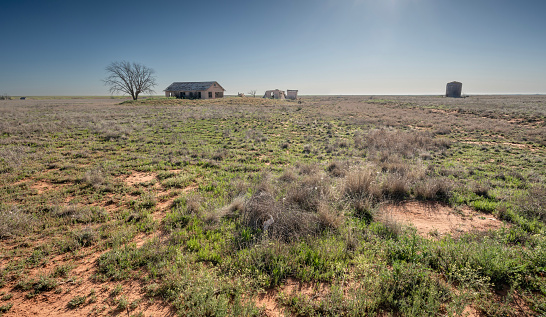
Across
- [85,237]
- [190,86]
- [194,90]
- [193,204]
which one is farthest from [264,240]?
[190,86]

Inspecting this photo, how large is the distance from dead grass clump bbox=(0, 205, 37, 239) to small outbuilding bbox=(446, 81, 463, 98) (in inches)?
4093

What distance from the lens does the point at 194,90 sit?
55156 millimetres

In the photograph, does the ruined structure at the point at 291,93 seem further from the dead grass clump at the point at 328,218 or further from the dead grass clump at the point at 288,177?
the dead grass clump at the point at 328,218

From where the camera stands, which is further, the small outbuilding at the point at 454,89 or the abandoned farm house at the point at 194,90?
the small outbuilding at the point at 454,89

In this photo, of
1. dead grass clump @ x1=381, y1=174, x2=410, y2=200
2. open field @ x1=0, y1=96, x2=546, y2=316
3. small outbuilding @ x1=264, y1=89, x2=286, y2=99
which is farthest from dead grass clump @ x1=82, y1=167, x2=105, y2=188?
small outbuilding @ x1=264, y1=89, x2=286, y2=99

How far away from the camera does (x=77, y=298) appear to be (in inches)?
130

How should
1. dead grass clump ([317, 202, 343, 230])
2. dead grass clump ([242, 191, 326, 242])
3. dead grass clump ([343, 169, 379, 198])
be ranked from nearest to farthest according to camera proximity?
dead grass clump ([242, 191, 326, 242]) → dead grass clump ([317, 202, 343, 230]) → dead grass clump ([343, 169, 379, 198])

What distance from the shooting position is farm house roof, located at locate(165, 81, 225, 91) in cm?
5556

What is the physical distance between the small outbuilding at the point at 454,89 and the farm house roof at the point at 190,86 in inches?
3135

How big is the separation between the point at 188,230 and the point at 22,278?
251 cm

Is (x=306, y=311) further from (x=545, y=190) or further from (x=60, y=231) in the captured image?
(x=545, y=190)

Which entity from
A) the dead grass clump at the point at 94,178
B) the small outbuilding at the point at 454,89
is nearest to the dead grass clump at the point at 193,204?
the dead grass clump at the point at 94,178

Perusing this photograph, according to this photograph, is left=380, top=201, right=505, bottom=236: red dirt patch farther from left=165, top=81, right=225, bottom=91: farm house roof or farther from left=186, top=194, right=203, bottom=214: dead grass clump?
left=165, top=81, right=225, bottom=91: farm house roof

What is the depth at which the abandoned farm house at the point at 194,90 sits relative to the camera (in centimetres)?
5512
